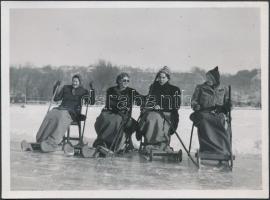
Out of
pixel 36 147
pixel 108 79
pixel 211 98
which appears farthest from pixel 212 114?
pixel 36 147

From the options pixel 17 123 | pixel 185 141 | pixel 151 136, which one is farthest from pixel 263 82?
pixel 17 123

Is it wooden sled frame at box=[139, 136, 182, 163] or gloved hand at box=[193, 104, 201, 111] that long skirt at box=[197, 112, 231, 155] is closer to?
gloved hand at box=[193, 104, 201, 111]

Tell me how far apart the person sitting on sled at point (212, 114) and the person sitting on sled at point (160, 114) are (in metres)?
0.19

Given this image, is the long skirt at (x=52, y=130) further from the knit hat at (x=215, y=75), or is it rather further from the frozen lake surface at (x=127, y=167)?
the knit hat at (x=215, y=75)

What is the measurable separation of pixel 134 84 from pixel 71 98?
0.64 metres

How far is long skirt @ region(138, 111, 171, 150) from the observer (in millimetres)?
3826

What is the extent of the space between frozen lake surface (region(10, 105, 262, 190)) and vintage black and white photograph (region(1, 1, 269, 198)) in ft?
0.05

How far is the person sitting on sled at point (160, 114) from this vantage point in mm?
3830

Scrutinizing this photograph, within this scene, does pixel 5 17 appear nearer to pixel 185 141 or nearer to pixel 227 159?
pixel 185 141

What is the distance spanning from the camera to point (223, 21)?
394 cm

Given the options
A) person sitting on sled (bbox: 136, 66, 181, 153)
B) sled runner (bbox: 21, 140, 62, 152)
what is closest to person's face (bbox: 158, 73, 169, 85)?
person sitting on sled (bbox: 136, 66, 181, 153)

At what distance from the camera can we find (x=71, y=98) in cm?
394

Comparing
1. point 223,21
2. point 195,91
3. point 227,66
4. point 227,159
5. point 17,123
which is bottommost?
point 227,159

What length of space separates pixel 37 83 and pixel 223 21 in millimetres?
1942
